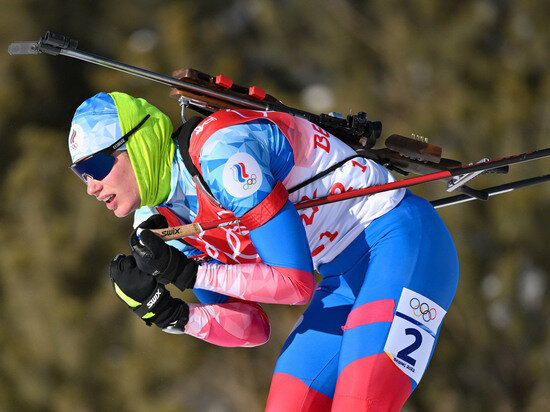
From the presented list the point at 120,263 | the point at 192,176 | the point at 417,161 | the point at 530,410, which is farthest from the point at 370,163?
the point at 530,410

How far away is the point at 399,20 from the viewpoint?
6039mm

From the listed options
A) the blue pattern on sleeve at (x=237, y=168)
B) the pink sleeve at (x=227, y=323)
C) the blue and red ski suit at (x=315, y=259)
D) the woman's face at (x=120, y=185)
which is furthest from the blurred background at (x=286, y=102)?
the blue pattern on sleeve at (x=237, y=168)

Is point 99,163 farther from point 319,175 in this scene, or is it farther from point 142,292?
point 319,175

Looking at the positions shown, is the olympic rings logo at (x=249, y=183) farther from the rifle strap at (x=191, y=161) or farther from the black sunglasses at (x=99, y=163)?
the black sunglasses at (x=99, y=163)

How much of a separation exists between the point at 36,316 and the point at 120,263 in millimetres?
3514

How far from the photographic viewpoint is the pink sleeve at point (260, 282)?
1.64 metres

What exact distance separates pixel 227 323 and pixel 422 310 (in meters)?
0.55

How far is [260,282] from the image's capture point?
5.44ft

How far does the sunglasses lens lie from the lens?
181cm

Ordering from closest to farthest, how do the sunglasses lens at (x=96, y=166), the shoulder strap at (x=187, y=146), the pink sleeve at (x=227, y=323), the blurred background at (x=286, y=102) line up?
the shoulder strap at (x=187, y=146), the sunglasses lens at (x=96, y=166), the pink sleeve at (x=227, y=323), the blurred background at (x=286, y=102)

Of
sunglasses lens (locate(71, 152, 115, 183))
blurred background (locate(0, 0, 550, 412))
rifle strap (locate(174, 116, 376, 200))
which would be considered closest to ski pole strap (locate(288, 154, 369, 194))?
rifle strap (locate(174, 116, 376, 200))

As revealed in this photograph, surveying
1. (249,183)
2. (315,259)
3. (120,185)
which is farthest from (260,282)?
(120,185)

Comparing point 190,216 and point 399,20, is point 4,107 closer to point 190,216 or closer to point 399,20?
point 399,20

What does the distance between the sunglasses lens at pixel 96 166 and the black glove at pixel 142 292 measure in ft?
0.69
